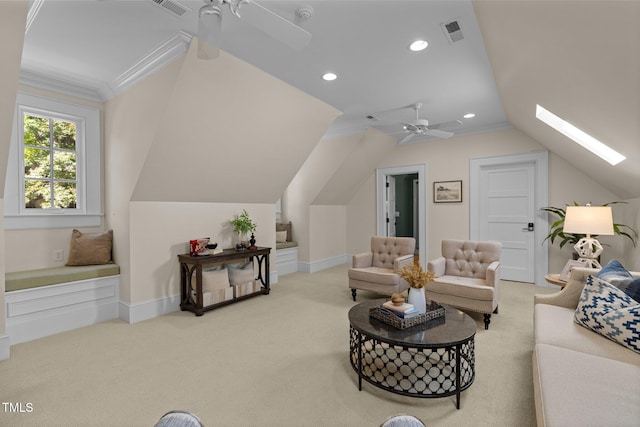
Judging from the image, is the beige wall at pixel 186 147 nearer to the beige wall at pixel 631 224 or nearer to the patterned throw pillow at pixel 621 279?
the patterned throw pillow at pixel 621 279

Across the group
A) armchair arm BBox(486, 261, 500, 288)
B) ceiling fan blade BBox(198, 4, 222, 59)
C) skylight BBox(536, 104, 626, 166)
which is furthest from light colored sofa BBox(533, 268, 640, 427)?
ceiling fan blade BBox(198, 4, 222, 59)

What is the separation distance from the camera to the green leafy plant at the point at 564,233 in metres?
4.03

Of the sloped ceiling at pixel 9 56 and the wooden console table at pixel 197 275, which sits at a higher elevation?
the sloped ceiling at pixel 9 56

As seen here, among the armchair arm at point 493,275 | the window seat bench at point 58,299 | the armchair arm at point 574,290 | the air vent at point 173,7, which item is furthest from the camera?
the armchair arm at point 493,275

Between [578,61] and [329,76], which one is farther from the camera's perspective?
[329,76]

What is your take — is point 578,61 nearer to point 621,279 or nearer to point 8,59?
point 621,279

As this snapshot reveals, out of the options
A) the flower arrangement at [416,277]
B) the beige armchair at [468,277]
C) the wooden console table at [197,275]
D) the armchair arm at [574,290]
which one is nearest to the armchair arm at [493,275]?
the beige armchair at [468,277]

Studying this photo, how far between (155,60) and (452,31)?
2.70 metres

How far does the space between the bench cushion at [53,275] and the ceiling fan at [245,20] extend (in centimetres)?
276

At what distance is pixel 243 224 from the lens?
14.9 ft

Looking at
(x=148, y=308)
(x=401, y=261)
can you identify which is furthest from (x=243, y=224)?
(x=401, y=261)

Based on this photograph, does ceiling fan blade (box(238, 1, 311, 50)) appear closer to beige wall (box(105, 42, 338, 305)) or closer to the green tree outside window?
beige wall (box(105, 42, 338, 305))

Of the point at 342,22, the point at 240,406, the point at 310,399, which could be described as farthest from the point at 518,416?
the point at 342,22

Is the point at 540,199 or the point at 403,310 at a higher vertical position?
the point at 540,199
